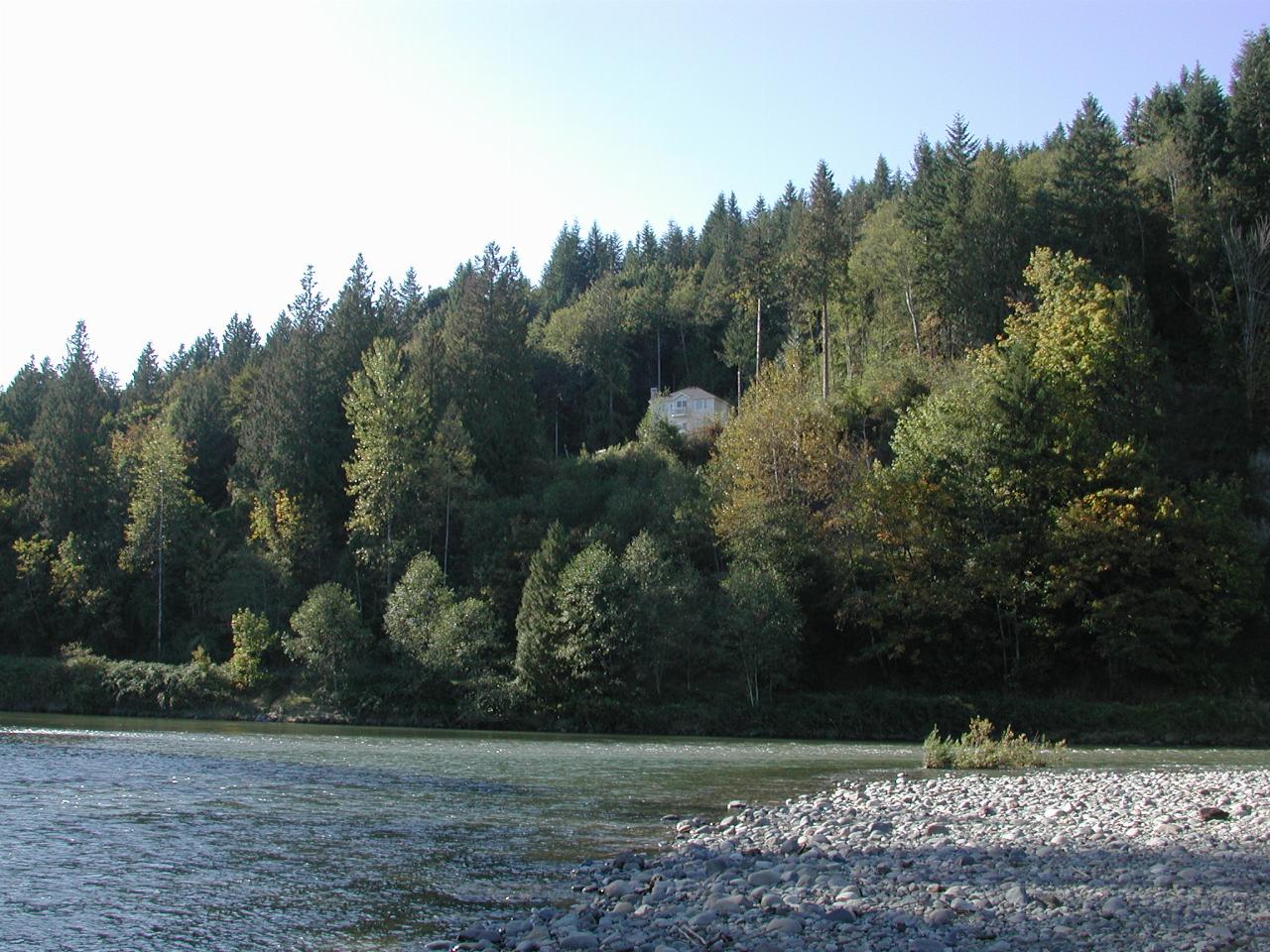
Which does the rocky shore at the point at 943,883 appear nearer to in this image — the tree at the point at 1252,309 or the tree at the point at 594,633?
the tree at the point at 594,633

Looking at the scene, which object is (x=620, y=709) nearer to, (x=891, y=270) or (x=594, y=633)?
(x=594, y=633)

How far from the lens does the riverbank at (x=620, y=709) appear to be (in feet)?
136

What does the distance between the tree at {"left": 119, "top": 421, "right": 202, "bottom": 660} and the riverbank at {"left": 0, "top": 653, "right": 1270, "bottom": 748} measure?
9568 mm

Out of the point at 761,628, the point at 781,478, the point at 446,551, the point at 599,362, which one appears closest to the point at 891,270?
the point at 781,478

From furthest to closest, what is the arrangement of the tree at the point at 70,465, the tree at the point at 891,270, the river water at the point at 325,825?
the tree at the point at 70,465, the tree at the point at 891,270, the river water at the point at 325,825

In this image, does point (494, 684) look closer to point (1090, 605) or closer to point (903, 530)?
point (903, 530)

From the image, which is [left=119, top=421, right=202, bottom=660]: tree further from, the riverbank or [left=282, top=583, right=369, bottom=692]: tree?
[left=282, top=583, right=369, bottom=692]: tree

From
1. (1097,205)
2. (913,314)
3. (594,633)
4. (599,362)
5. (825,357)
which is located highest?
(1097,205)

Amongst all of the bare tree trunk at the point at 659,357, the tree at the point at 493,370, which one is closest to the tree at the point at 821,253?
the tree at the point at 493,370

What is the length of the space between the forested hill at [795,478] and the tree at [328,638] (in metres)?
0.29

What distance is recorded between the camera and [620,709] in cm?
4728

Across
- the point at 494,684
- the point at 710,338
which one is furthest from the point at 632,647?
the point at 710,338

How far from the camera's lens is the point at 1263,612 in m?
46.2

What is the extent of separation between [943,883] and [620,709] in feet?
118
